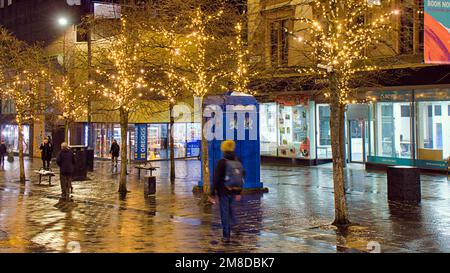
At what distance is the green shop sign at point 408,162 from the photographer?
2483cm

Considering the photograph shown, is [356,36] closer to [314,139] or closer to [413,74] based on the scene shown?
[413,74]

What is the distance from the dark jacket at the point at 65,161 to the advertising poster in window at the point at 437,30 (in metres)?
11.4

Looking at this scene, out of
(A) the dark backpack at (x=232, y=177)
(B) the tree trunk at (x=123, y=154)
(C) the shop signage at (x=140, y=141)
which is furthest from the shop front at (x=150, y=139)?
(A) the dark backpack at (x=232, y=177)

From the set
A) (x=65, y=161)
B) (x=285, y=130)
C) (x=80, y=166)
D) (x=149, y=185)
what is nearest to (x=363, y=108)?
(x=285, y=130)

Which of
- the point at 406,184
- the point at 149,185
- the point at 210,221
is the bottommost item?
the point at 210,221

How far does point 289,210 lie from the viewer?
47.7ft

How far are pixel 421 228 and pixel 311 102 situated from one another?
19.3m

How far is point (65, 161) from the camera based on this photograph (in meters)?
18.1

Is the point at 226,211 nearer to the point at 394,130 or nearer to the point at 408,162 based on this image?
the point at 408,162

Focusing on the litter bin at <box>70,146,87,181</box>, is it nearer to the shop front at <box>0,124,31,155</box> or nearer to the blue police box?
the blue police box

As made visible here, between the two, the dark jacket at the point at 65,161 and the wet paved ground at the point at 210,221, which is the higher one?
the dark jacket at the point at 65,161

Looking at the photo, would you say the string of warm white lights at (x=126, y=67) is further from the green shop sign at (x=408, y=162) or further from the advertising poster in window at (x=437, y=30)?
the green shop sign at (x=408, y=162)

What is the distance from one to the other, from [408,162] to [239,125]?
11.4m

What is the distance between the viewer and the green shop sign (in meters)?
24.8
